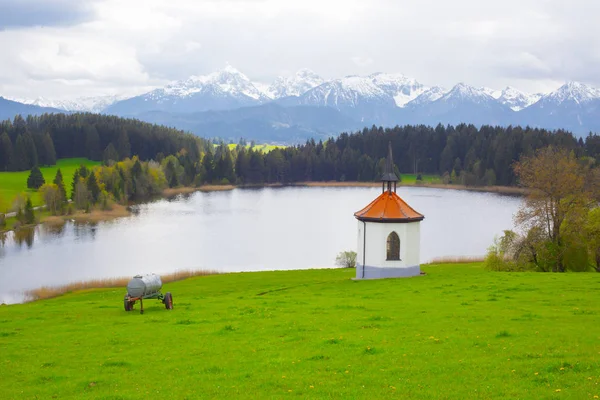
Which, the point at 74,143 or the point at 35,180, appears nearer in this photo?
the point at 35,180

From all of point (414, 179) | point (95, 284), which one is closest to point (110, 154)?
point (414, 179)

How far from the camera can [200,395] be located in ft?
44.8

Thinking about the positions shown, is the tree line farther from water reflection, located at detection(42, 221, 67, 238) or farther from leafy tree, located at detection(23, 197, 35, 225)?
leafy tree, located at detection(23, 197, 35, 225)

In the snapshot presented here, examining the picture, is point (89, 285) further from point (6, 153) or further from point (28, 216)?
point (6, 153)

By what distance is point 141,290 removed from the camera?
2677cm

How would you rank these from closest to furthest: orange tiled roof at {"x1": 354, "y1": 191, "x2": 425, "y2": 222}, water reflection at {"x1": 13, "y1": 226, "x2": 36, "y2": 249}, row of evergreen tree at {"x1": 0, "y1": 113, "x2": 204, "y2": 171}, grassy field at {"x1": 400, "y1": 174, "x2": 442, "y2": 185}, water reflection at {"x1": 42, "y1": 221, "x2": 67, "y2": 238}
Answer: orange tiled roof at {"x1": 354, "y1": 191, "x2": 425, "y2": 222}, water reflection at {"x1": 13, "y1": 226, "x2": 36, "y2": 249}, water reflection at {"x1": 42, "y1": 221, "x2": 67, "y2": 238}, row of evergreen tree at {"x1": 0, "y1": 113, "x2": 204, "y2": 171}, grassy field at {"x1": 400, "y1": 174, "x2": 442, "y2": 185}

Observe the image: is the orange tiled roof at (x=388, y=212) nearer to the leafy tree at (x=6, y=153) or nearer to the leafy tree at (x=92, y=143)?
the leafy tree at (x=6, y=153)

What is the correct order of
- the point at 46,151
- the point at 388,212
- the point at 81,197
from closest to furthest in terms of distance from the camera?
1. the point at 388,212
2. the point at 81,197
3. the point at 46,151

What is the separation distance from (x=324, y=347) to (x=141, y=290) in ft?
38.9

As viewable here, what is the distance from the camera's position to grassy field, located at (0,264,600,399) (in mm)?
13656

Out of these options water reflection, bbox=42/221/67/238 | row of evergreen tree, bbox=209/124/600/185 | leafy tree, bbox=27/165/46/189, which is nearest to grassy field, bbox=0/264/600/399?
water reflection, bbox=42/221/67/238

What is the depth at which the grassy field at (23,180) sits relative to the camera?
11815 cm

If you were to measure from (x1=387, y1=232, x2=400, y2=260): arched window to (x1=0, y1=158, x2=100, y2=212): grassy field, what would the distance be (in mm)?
83550

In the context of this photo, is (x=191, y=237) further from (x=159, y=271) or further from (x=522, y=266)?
(x=522, y=266)
